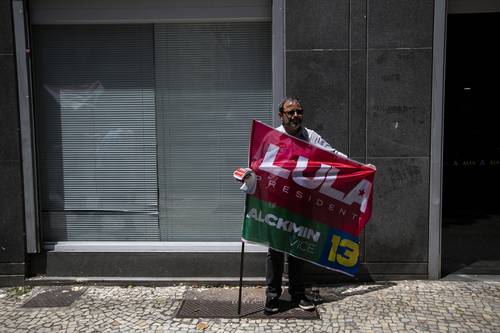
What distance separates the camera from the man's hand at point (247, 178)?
4.12 m

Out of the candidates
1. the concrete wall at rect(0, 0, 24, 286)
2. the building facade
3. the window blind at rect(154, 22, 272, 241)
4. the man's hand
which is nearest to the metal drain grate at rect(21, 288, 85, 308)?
the building facade

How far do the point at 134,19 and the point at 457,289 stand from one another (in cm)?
463

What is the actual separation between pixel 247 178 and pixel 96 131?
226 cm

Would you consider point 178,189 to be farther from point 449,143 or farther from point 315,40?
point 449,143

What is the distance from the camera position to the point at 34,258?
5.32 meters

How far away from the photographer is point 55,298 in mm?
4863

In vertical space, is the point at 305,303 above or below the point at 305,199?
below

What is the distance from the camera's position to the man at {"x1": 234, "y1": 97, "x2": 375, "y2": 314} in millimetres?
4172

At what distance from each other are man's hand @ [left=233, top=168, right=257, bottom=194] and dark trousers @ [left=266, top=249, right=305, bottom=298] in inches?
26.1

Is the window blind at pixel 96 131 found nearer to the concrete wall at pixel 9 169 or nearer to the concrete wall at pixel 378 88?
the concrete wall at pixel 9 169

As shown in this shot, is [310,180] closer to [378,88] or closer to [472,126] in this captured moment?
[378,88]

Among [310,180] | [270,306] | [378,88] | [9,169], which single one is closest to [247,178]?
[310,180]

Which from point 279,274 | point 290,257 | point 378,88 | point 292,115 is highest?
point 378,88

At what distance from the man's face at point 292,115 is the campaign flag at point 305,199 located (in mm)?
112
